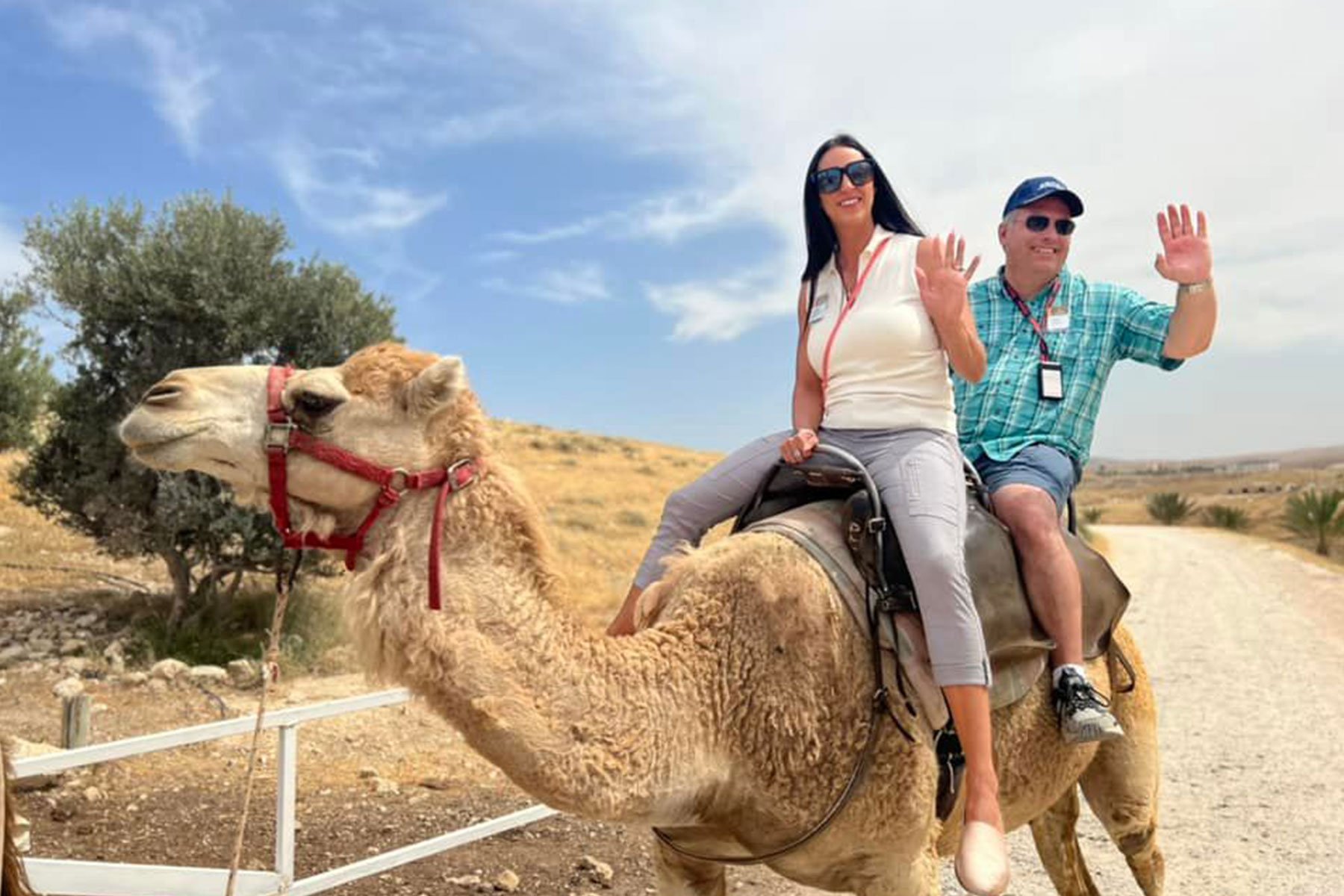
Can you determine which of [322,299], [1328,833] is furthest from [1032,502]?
[322,299]

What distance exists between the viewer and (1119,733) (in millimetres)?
3580

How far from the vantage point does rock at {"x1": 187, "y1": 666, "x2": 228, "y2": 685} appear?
33.4ft

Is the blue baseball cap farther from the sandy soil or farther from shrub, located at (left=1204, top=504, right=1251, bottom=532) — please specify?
shrub, located at (left=1204, top=504, right=1251, bottom=532)

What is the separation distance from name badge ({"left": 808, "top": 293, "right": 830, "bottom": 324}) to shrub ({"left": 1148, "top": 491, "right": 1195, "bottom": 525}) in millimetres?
49346

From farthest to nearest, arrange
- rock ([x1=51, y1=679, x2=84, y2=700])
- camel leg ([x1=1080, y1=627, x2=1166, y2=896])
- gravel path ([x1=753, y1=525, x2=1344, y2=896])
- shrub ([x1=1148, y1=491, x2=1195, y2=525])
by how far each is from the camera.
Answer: shrub ([x1=1148, y1=491, x2=1195, y2=525]) < rock ([x1=51, y1=679, x2=84, y2=700]) < gravel path ([x1=753, y1=525, x2=1344, y2=896]) < camel leg ([x1=1080, y1=627, x2=1166, y2=896])

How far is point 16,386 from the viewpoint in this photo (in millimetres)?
17703

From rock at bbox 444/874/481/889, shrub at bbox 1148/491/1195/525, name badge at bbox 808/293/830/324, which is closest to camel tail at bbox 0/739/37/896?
name badge at bbox 808/293/830/324

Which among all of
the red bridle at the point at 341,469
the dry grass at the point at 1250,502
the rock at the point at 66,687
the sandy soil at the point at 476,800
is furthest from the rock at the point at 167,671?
the dry grass at the point at 1250,502

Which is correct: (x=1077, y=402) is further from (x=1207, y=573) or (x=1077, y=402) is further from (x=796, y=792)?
(x=1207, y=573)

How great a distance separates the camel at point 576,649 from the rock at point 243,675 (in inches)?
328

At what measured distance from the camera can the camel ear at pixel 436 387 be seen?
2730mm

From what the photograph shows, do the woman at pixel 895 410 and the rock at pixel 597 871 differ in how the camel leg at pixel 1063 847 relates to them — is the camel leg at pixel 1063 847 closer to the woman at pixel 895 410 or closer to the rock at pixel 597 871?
the woman at pixel 895 410

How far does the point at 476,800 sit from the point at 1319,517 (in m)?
31.8

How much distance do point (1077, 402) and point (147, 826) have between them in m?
6.22
